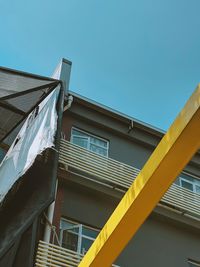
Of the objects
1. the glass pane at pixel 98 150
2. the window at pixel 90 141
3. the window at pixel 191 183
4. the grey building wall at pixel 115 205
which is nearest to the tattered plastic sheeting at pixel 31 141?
the grey building wall at pixel 115 205

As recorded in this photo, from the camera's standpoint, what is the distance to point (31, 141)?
10.1 m

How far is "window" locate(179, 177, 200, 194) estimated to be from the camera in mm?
14961

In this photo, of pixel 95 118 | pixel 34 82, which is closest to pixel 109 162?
pixel 95 118

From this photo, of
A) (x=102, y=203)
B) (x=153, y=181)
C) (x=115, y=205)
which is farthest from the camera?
(x=115, y=205)

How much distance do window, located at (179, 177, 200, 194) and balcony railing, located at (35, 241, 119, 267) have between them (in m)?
6.21

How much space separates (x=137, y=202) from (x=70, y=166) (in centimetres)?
536

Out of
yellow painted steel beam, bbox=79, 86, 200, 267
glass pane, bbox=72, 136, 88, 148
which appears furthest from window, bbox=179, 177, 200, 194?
yellow painted steel beam, bbox=79, 86, 200, 267

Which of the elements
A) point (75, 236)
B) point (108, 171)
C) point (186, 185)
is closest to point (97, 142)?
point (108, 171)

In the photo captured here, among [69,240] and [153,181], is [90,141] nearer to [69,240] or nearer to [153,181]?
[69,240]

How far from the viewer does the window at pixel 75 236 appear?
34.8 feet

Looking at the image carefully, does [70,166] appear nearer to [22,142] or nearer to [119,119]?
[22,142]

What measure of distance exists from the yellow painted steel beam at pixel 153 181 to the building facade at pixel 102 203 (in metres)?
2.75

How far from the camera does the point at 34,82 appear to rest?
35.2 feet

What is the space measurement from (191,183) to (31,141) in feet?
23.2
